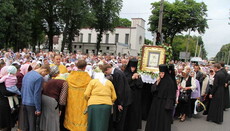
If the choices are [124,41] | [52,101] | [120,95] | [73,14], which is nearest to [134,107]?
[120,95]

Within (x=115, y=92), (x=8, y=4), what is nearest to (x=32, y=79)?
(x=115, y=92)

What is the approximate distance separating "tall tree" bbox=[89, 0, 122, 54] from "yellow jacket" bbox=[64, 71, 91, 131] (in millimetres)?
35314

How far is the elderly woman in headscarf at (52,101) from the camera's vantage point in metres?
4.51

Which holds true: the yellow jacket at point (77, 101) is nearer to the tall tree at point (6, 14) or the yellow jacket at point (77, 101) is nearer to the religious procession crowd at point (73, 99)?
the religious procession crowd at point (73, 99)

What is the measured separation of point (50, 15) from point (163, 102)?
108 feet

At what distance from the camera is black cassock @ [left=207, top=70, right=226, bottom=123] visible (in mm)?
7816

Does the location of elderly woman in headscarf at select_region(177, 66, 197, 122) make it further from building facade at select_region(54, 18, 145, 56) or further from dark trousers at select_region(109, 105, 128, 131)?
building facade at select_region(54, 18, 145, 56)

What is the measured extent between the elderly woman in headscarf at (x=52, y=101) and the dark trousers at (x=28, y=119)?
0.15m

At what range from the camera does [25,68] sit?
551cm

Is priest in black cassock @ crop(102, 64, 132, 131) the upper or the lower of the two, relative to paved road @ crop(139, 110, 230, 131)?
upper

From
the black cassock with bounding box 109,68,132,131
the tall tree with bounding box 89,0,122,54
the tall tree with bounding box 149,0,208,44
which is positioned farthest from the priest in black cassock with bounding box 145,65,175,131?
the tall tree with bounding box 149,0,208,44

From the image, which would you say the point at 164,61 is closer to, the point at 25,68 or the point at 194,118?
the point at 194,118

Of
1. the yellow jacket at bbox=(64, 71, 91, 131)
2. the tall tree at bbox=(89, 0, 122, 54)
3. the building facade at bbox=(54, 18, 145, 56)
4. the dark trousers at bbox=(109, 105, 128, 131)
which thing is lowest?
the dark trousers at bbox=(109, 105, 128, 131)

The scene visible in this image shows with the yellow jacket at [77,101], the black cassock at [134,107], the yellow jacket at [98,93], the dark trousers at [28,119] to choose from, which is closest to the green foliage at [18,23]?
the dark trousers at [28,119]
